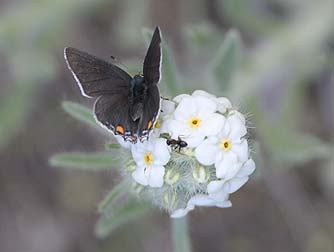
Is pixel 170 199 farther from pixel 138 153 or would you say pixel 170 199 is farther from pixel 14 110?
pixel 14 110

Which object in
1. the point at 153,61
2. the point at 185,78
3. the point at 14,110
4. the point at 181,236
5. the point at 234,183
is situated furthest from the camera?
the point at 14,110

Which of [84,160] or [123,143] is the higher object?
[123,143]

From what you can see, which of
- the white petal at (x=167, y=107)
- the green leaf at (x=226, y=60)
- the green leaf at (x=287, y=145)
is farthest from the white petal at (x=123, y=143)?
the green leaf at (x=287, y=145)

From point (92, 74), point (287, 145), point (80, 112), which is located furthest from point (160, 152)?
point (287, 145)

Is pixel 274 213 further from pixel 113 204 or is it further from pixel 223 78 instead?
pixel 113 204

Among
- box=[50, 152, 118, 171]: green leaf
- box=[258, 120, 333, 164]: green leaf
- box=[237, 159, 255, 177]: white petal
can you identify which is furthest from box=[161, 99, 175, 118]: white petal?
box=[258, 120, 333, 164]: green leaf

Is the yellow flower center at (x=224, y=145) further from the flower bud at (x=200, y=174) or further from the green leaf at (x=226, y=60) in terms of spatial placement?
the green leaf at (x=226, y=60)
